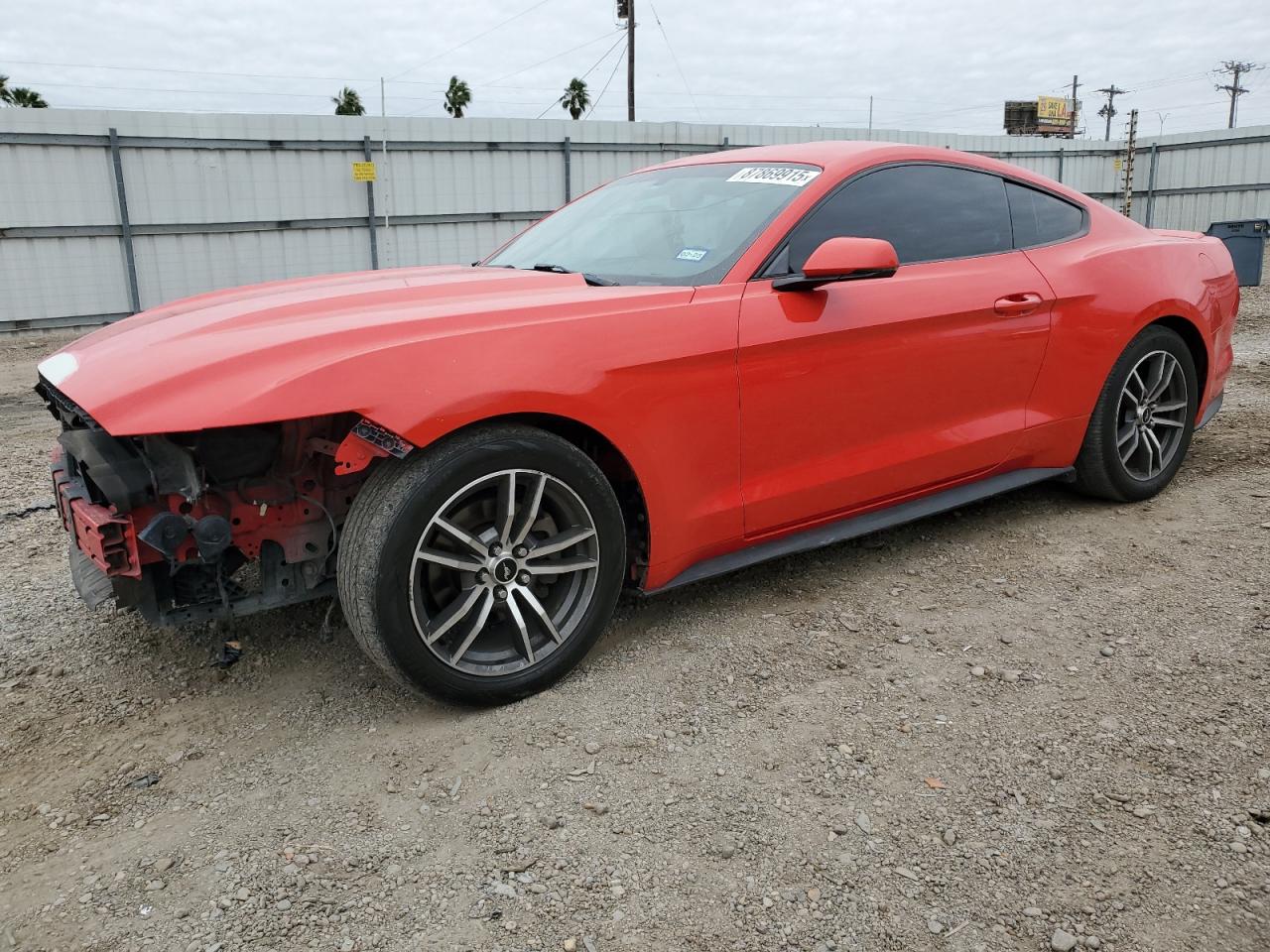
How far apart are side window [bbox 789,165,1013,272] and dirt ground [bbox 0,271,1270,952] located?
121 cm

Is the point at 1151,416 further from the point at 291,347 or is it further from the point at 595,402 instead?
the point at 291,347

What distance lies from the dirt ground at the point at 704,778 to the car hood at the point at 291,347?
93 centimetres

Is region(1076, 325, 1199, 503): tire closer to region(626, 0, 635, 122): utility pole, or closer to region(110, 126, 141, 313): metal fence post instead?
region(110, 126, 141, 313): metal fence post

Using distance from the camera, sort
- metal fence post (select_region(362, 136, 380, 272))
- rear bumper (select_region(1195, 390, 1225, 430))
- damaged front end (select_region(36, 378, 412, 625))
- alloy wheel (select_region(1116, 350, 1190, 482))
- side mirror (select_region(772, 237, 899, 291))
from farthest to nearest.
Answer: metal fence post (select_region(362, 136, 380, 272))
rear bumper (select_region(1195, 390, 1225, 430))
alloy wheel (select_region(1116, 350, 1190, 482))
side mirror (select_region(772, 237, 899, 291))
damaged front end (select_region(36, 378, 412, 625))

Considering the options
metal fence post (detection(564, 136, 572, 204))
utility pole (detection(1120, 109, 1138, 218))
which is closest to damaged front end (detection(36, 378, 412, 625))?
metal fence post (detection(564, 136, 572, 204))

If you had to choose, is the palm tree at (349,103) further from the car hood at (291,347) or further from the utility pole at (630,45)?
the car hood at (291,347)

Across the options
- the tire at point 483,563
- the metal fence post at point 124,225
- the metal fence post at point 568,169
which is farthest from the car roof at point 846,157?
the metal fence post at point 568,169

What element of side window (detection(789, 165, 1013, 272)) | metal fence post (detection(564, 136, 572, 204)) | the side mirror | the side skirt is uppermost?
metal fence post (detection(564, 136, 572, 204))

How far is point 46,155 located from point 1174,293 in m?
12.7

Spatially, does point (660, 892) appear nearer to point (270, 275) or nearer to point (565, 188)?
point (270, 275)

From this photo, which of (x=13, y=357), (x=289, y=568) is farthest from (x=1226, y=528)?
(x=13, y=357)

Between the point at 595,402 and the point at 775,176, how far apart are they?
1234 mm

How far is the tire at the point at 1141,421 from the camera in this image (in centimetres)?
408

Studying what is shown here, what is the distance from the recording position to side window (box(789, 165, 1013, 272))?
10.7 feet
